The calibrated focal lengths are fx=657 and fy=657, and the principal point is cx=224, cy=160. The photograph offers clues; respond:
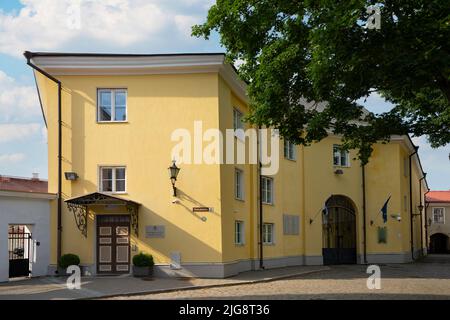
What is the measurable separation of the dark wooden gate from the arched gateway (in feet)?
50.1

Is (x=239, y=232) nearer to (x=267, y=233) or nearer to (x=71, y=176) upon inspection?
(x=267, y=233)

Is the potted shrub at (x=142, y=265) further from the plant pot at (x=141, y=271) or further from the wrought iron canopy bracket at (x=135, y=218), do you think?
the wrought iron canopy bracket at (x=135, y=218)

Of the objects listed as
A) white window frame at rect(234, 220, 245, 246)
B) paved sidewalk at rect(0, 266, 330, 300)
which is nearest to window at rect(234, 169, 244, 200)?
white window frame at rect(234, 220, 245, 246)

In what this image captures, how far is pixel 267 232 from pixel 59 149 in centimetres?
1005

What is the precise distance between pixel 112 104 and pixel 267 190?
869 cm

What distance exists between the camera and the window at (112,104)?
76.4ft

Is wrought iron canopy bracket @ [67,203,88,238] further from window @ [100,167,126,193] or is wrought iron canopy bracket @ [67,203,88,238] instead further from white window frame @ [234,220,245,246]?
white window frame @ [234,220,245,246]

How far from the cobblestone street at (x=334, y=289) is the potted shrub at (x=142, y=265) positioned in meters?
3.44

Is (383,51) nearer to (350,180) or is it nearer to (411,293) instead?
(411,293)

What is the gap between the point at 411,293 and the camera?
59.1 feet

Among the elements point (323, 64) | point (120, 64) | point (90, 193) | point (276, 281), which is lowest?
point (276, 281)

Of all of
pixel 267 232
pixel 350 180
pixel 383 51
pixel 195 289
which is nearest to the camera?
pixel 383 51

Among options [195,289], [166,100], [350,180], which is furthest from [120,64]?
[350,180]

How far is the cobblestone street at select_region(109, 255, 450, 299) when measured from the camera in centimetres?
1730
